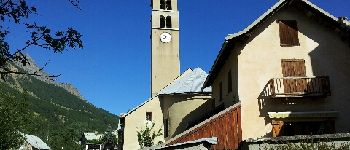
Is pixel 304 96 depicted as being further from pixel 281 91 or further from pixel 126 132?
pixel 126 132

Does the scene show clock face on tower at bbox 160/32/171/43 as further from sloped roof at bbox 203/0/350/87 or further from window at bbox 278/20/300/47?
window at bbox 278/20/300/47

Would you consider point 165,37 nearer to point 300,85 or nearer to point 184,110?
point 184,110

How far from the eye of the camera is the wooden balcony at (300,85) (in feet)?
70.7

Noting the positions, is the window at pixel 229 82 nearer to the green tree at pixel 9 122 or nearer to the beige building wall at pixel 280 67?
the beige building wall at pixel 280 67

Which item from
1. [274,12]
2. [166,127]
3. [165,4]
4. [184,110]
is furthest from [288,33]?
[165,4]

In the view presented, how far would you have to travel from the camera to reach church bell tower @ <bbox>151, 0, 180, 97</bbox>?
4706 cm

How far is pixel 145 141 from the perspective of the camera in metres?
38.2

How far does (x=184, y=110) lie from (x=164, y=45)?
13.7 metres

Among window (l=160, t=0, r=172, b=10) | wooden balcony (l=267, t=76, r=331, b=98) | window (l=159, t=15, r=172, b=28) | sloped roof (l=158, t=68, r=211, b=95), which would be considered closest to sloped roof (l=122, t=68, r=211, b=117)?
sloped roof (l=158, t=68, r=211, b=95)

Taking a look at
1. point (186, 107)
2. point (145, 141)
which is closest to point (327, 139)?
point (186, 107)

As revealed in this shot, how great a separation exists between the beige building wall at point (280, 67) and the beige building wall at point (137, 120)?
18364 millimetres

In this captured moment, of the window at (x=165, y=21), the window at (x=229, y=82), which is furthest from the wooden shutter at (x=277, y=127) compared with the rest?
the window at (x=165, y=21)

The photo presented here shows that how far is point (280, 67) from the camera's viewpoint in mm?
22594

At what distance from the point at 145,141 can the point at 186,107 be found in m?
5.37
